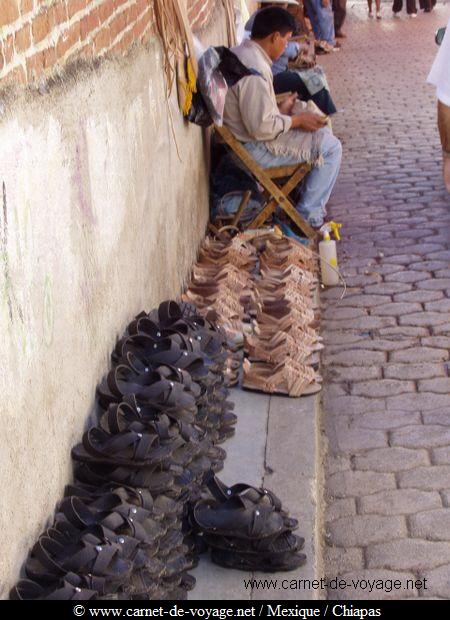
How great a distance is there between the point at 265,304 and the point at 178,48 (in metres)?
1.56

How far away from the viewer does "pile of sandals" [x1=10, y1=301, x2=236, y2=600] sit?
3.19 metres

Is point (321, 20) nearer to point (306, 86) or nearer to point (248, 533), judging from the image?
point (306, 86)

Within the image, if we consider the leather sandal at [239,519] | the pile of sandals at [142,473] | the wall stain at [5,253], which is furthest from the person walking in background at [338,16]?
the wall stain at [5,253]

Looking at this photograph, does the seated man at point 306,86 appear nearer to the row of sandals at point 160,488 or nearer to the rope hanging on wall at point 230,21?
the rope hanging on wall at point 230,21

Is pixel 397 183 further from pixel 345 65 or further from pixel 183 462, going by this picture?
pixel 345 65

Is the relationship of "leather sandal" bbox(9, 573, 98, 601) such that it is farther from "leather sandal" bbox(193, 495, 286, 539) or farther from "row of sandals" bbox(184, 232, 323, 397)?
"row of sandals" bbox(184, 232, 323, 397)

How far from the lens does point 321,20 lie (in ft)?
58.4

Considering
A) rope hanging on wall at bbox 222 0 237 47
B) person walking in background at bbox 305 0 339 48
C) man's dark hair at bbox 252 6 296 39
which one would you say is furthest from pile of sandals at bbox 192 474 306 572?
person walking in background at bbox 305 0 339 48

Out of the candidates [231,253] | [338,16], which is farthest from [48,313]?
[338,16]

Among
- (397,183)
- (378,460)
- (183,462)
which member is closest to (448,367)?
(378,460)

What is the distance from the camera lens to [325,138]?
7855mm

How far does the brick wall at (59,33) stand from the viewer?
3.09 meters

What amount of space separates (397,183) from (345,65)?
Answer: 7.50 metres
